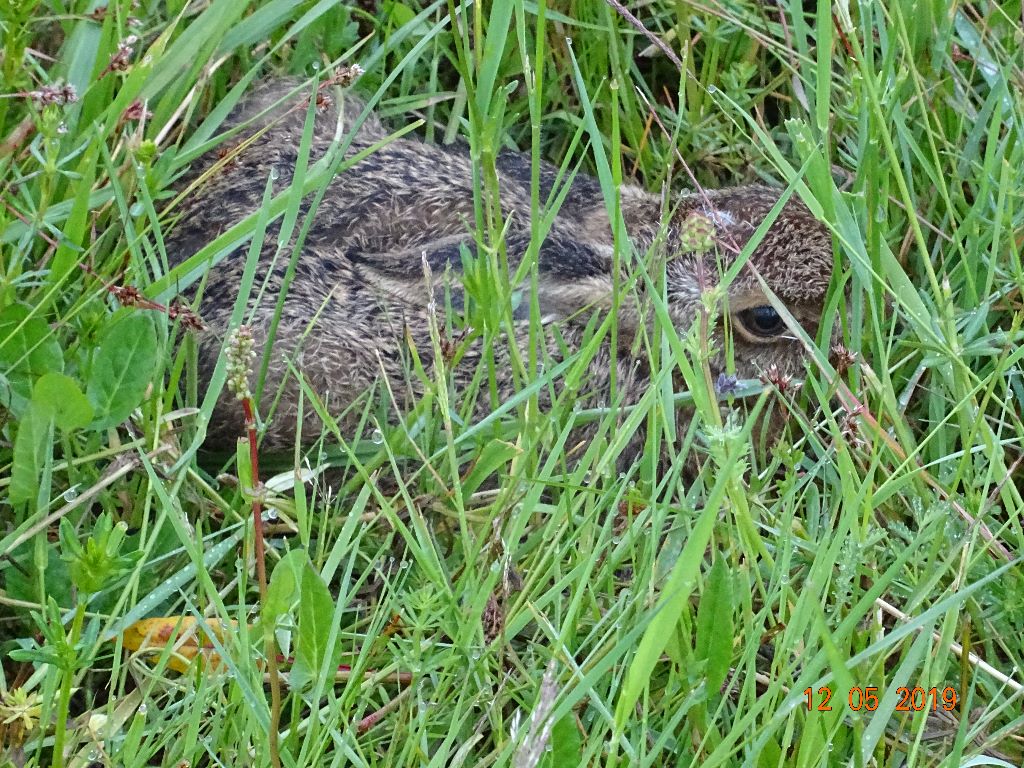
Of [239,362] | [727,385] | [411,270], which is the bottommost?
[727,385]

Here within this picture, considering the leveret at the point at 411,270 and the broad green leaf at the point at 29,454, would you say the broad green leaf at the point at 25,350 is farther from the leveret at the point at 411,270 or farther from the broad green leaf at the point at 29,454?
the leveret at the point at 411,270

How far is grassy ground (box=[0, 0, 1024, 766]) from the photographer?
2.43m

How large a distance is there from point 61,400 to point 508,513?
99cm

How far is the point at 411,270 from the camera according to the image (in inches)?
143

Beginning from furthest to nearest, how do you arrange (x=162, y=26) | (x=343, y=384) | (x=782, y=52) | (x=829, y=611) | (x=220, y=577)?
1. (x=782, y=52)
2. (x=162, y=26)
3. (x=343, y=384)
4. (x=220, y=577)
5. (x=829, y=611)

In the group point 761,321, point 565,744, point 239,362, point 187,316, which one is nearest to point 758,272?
point 761,321

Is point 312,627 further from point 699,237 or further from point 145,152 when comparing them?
point 145,152

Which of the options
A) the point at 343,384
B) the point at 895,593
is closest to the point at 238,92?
the point at 343,384

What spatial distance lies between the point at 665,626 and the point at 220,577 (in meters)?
1.34

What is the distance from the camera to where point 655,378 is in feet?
9.02

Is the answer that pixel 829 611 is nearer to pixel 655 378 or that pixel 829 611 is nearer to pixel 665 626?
pixel 655 378

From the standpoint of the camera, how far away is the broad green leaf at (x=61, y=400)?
113 inches
